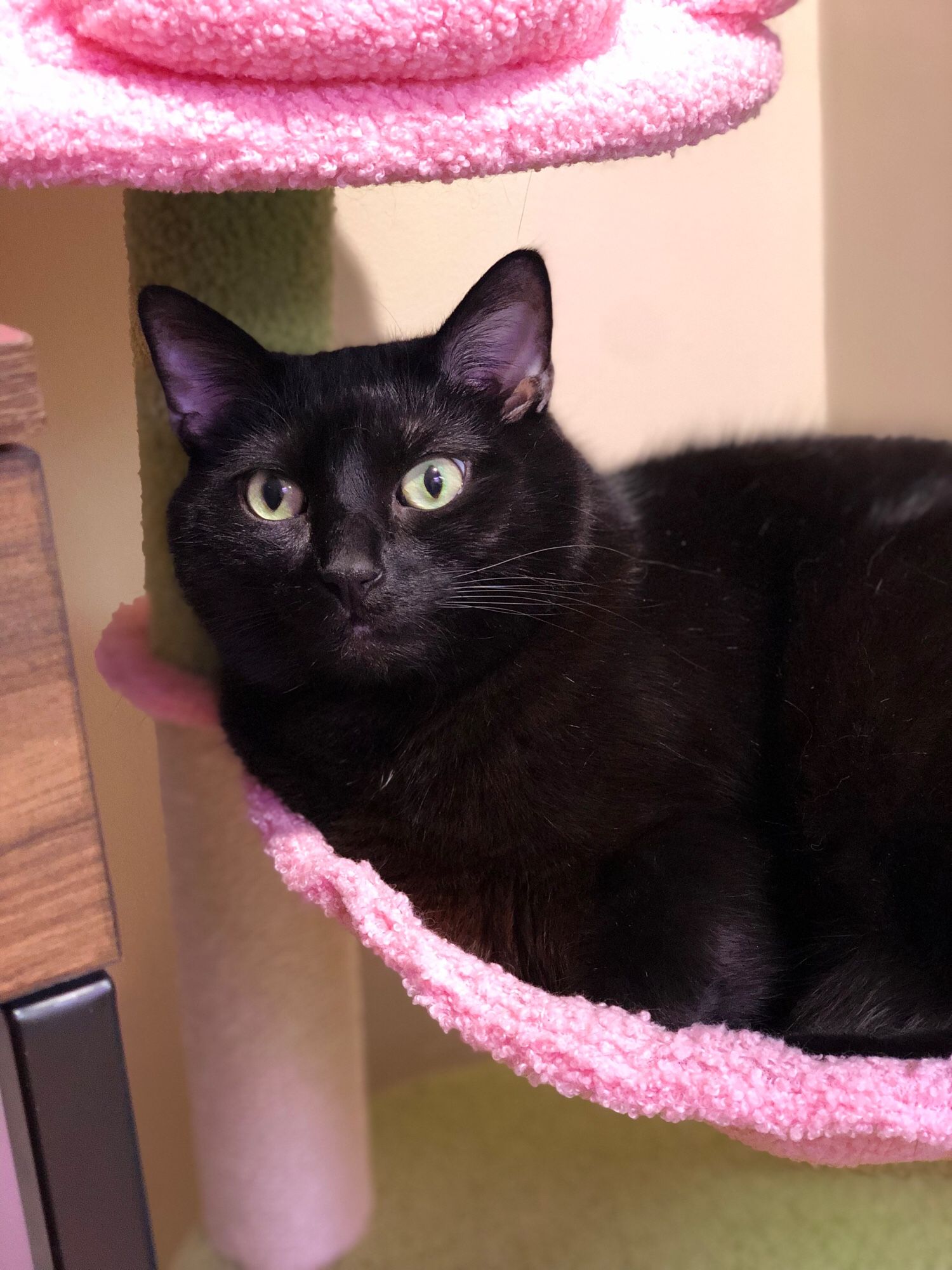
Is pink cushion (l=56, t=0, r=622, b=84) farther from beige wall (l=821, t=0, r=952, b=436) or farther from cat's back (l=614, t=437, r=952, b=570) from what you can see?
beige wall (l=821, t=0, r=952, b=436)

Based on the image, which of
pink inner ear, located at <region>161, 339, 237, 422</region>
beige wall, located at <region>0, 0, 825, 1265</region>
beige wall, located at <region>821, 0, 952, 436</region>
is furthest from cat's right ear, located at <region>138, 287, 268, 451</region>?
beige wall, located at <region>821, 0, 952, 436</region>

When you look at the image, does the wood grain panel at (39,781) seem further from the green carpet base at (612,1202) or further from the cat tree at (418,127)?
the green carpet base at (612,1202)

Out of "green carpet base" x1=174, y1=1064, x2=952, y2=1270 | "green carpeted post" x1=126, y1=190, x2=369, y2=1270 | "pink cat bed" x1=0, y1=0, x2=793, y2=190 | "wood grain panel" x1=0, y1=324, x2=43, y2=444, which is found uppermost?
"pink cat bed" x1=0, y1=0, x2=793, y2=190

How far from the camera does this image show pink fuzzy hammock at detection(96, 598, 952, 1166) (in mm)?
640

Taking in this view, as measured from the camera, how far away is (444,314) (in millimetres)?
1308

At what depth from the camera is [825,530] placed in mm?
958

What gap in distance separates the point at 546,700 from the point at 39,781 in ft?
1.38

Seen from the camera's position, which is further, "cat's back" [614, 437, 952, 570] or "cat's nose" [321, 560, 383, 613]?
"cat's back" [614, 437, 952, 570]

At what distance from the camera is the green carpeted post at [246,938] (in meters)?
0.95

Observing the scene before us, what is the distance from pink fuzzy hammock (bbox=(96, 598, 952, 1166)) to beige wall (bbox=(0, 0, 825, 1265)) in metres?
0.35

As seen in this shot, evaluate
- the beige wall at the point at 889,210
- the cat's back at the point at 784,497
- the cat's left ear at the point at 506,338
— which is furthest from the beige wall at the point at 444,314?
the cat's left ear at the point at 506,338

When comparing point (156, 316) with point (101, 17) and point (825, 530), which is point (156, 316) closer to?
point (101, 17)

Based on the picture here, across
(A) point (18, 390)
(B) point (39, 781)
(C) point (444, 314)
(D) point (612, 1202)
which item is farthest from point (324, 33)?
(D) point (612, 1202)

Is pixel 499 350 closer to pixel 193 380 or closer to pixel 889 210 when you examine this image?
pixel 193 380
